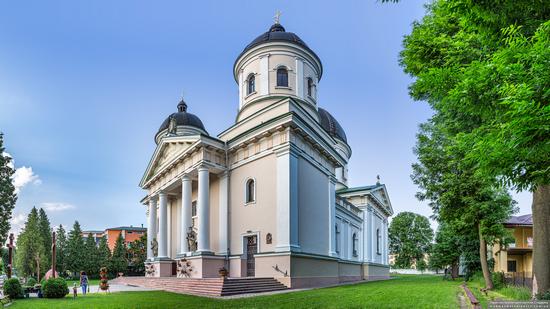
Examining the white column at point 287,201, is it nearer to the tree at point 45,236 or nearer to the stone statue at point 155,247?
the stone statue at point 155,247

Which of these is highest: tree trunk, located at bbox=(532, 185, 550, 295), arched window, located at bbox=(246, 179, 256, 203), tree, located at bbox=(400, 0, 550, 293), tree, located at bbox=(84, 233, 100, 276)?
tree, located at bbox=(400, 0, 550, 293)

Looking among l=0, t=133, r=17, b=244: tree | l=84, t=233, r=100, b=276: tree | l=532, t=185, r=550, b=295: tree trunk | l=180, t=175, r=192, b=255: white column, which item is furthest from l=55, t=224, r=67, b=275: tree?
l=532, t=185, r=550, b=295: tree trunk

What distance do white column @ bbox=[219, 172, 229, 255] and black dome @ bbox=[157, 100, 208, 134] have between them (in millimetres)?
14279

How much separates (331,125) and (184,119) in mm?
15392

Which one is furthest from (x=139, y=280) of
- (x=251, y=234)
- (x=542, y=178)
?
(x=542, y=178)

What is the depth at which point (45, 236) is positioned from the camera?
191 feet

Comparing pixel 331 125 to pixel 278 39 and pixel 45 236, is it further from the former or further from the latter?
pixel 45 236

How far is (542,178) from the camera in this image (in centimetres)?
790

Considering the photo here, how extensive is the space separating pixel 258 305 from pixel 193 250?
12.9 meters

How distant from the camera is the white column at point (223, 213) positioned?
23.1 m

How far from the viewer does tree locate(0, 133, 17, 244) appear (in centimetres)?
3553

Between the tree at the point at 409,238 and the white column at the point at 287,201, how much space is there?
56.9 m

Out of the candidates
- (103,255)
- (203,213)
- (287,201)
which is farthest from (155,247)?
(103,255)

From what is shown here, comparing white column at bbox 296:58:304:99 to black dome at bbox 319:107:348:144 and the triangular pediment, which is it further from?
black dome at bbox 319:107:348:144
